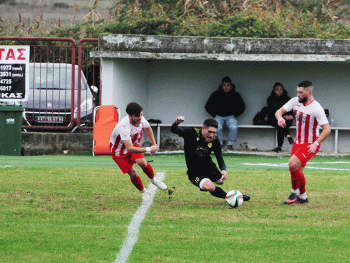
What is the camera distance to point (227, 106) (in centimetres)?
1437

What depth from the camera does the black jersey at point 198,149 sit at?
6.91 meters

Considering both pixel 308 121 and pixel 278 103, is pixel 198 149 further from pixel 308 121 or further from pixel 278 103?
pixel 278 103

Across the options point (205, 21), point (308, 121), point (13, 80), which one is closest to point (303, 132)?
point (308, 121)

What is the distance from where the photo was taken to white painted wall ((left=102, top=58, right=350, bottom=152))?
15.4 m

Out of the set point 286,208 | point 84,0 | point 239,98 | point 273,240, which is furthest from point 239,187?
point 84,0

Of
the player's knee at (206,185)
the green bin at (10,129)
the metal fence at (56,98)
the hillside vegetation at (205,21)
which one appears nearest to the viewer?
the player's knee at (206,185)

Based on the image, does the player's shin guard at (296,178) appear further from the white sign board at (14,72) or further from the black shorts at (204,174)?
the white sign board at (14,72)

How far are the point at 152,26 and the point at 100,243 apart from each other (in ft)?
52.5

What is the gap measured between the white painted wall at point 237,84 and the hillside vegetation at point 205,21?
4413 mm

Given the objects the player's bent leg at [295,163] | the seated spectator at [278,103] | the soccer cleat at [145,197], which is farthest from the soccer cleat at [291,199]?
the seated spectator at [278,103]

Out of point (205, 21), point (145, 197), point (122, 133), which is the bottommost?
point (145, 197)

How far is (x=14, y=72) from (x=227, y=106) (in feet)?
17.9

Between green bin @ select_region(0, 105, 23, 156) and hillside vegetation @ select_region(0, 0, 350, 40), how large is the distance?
311 inches

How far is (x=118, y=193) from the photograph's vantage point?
7.76 metres
